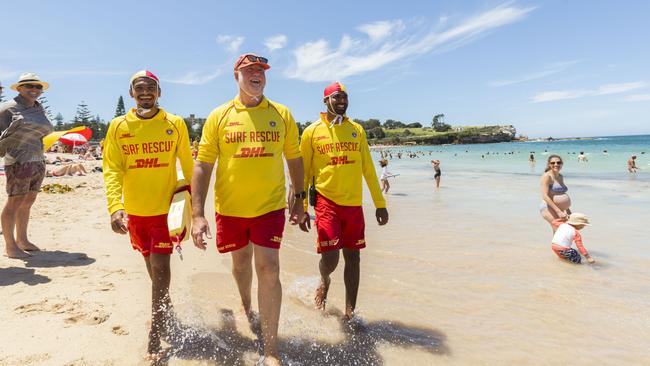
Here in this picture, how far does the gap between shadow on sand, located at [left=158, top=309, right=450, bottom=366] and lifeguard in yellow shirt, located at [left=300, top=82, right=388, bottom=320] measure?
0.41 metres

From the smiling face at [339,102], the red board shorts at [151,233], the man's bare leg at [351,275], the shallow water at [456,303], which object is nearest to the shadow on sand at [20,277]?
the shallow water at [456,303]

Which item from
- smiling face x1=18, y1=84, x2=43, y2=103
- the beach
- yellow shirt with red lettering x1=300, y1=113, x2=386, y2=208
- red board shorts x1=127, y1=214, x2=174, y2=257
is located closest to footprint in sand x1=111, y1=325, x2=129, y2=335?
the beach

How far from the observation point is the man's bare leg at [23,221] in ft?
18.6

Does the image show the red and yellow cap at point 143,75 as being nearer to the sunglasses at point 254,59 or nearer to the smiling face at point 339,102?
the sunglasses at point 254,59

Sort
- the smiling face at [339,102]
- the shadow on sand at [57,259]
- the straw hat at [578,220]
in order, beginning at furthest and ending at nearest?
1. the straw hat at [578,220]
2. the shadow on sand at [57,259]
3. the smiling face at [339,102]

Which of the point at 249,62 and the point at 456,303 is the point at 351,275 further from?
the point at 249,62

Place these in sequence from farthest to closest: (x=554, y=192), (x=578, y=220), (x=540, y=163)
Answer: (x=540, y=163) → (x=554, y=192) → (x=578, y=220)

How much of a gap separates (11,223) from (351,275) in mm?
5145

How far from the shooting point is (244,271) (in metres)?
3.77

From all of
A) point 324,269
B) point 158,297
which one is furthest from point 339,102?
point 158,297

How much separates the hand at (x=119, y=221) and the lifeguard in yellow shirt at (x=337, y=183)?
5.28ft

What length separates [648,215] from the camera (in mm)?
10969

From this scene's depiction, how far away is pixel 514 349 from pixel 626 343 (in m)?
1.17

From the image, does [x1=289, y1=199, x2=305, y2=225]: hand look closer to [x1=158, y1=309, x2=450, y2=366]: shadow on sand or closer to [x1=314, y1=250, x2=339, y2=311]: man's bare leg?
[x1=314, y1=250, x2=339, y2=311]: man's bare leg
